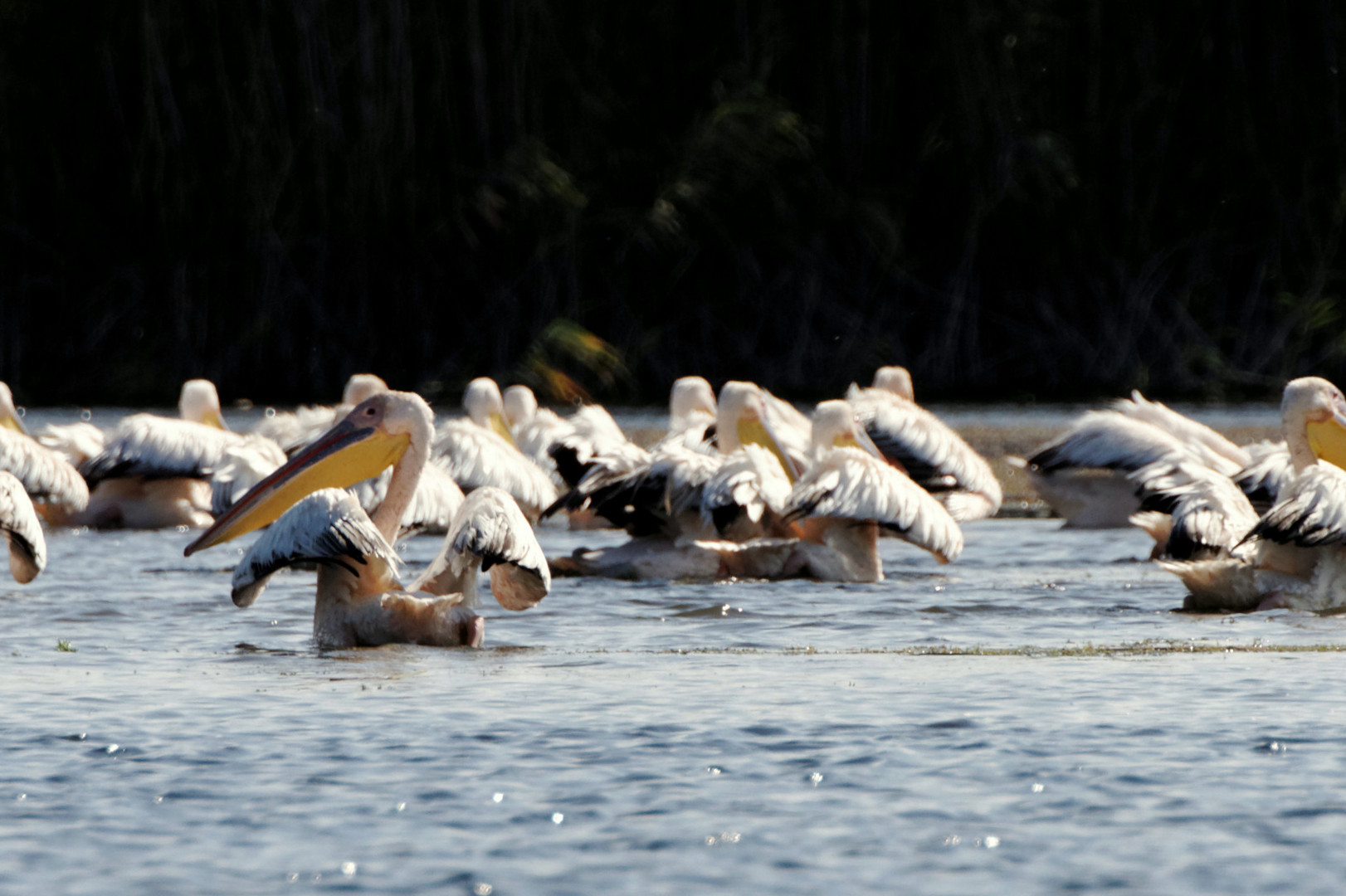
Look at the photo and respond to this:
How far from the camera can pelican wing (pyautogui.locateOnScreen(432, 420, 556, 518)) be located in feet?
29.7

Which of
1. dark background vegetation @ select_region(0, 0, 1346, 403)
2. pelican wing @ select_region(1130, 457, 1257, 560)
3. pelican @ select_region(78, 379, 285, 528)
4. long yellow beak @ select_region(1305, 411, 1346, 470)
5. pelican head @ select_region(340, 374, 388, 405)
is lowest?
pelican @ select_region(78, 379, 285, 528)

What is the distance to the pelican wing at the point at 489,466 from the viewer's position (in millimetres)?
9055

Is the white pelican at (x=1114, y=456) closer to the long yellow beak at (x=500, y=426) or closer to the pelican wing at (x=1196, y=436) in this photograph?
the pelican wing at (x=1196, y=436)

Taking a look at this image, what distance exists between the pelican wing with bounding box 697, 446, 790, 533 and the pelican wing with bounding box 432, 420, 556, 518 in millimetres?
1669

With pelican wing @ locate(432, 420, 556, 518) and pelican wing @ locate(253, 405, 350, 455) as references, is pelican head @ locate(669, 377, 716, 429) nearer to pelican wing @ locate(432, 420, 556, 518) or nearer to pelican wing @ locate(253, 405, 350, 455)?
pelican wing @ locate(253, 405, 350, 455)

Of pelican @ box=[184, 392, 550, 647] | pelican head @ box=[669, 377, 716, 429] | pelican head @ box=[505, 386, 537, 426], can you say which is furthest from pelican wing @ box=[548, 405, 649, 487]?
pelican head @ box=[505, 386, 537, 426]

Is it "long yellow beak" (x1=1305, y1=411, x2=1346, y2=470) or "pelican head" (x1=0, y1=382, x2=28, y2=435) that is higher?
"long yellow beak" (x1=1305, y1=411, x2=1346, y2=470)

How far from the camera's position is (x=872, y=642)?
5609 mm

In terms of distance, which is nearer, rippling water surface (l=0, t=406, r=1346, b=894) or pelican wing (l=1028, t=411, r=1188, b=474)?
rippling water surface (l=0, t=406, r=1346, b=894)

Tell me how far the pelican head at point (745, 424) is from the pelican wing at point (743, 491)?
81 cm

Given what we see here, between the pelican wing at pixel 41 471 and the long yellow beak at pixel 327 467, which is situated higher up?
the long yellow beak at pixel 327 467

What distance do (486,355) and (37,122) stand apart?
3.86 m

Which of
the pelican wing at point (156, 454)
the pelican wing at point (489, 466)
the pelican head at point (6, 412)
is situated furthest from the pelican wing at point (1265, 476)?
the pelican head at point (6, 412)

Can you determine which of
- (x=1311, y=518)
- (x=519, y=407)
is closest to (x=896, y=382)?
(x=519, y=407)
